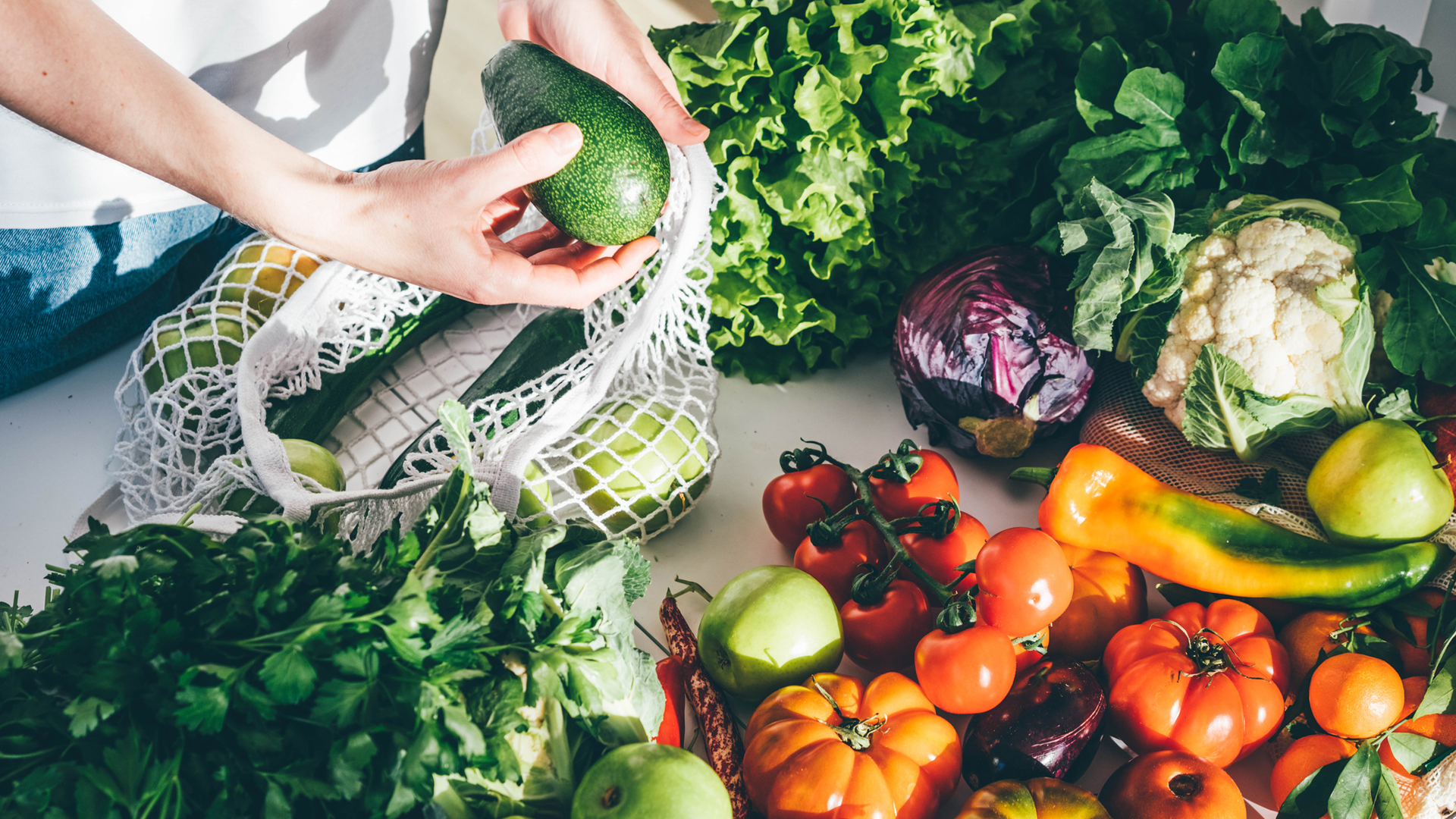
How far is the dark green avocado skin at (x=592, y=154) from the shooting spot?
81cm

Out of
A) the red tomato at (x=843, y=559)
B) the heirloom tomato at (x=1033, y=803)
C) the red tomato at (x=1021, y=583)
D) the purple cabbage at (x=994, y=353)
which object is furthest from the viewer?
the purple cabbage at (x=994, y=353)

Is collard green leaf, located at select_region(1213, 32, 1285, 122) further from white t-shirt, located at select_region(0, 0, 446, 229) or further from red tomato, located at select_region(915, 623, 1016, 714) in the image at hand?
white t-shirt, located at select_region(0, 0, 446, 229)

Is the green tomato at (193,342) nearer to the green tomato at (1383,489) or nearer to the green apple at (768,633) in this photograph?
the green apple at (768,633)

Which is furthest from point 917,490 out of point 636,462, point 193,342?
point 193,342

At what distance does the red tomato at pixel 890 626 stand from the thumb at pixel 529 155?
521 millimetres

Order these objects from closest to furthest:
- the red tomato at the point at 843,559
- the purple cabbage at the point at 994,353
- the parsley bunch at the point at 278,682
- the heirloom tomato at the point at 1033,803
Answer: the parsley bunch at the point at 278,682, the heirloom tomato at the point at 1033,803, the red tomato at the point at 843,559, the purple cabbage at the point at 994,353

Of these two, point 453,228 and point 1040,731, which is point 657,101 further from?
point 1040,731

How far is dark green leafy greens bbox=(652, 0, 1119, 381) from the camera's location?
3.12 ft

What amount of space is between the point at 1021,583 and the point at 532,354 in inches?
24.3

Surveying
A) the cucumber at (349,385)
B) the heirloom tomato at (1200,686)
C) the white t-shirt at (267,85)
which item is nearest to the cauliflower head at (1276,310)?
the heirloom tomato at (1200,686)

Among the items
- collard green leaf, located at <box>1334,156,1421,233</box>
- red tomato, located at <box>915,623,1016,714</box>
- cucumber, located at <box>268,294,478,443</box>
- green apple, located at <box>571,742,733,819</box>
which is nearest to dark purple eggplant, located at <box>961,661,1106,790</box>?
red tomato, located at <box>915,623,1016,714</box>

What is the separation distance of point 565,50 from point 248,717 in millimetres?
795

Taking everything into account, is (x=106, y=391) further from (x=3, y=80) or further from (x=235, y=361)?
(x=3, y=80)

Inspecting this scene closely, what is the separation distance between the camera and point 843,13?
928 mm
